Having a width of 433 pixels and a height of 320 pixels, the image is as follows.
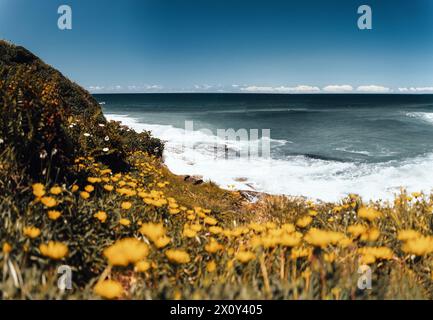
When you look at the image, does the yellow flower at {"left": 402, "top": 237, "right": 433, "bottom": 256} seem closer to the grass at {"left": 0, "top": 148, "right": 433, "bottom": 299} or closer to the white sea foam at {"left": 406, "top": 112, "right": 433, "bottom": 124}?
the grass at {"left": 0, "top": 148, "right": 433, "bottom": 299}

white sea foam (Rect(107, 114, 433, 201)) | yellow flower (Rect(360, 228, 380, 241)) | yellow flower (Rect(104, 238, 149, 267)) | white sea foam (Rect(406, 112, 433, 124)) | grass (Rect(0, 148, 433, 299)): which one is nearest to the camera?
yellow flower (Rect(104, 238, 149, 267))

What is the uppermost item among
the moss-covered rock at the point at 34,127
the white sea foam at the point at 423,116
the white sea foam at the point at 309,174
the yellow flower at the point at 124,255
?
the white sea foam at the point at 423,116

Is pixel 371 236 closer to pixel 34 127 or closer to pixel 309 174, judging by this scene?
pixel 34 127

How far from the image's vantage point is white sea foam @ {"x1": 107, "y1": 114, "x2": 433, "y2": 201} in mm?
14867

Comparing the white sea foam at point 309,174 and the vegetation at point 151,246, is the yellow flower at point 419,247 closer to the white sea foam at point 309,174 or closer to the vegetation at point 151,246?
the vegetation at point 151,246

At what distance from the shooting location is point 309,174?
722 inches

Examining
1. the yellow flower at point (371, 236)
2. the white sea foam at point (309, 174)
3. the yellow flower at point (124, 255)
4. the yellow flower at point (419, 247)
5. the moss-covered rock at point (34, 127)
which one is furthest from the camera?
the white sea foam at point (309, 174)

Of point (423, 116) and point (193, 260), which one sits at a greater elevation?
point (423, 116)

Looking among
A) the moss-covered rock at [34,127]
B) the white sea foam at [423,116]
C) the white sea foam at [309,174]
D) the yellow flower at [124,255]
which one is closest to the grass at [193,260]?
the yellow flower at [124,255]

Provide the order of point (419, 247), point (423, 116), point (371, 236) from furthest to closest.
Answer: point (423, 116) → point (371, 236) → point (419, 247)

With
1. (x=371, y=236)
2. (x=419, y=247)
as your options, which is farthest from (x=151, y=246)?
(x=419, y=247)

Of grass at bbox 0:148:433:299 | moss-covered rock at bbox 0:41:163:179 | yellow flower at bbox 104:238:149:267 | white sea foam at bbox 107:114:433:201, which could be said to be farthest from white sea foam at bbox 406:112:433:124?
yellow flower at bbox 104:238:149:267

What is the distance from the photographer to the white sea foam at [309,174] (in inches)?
585
